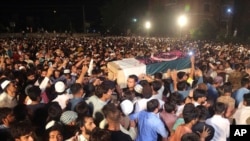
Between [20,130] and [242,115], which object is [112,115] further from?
[242,115]

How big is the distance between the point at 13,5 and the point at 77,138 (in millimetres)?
80705

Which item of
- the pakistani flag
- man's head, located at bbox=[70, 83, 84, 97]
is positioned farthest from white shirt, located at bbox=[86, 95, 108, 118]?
the pakistani flag

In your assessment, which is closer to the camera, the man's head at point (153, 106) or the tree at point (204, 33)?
the man's head at point (153, 106)

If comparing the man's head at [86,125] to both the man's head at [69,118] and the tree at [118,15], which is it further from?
the tree at [118,15]

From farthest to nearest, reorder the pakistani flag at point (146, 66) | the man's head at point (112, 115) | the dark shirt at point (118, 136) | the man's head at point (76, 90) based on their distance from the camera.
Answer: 1. the pakistani flag at point (146, 66)
2. the man's head at point (76, 90)
3. the man's head at point (112, 115)
4. the dark shirt at point (118, 136)

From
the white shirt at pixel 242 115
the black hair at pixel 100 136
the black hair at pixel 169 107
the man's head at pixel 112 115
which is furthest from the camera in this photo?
the white shirt at pixel 242 115

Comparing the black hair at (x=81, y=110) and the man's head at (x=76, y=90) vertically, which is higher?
the man's head at (x=76, y=90)

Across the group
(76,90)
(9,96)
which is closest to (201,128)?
(76,90)

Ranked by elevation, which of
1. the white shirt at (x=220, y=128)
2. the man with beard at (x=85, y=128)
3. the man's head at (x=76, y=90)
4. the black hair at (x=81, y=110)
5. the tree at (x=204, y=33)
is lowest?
the tree at (x=204, y=33)

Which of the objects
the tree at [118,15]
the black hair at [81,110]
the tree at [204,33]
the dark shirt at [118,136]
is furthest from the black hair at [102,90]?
the tree at [118,15]

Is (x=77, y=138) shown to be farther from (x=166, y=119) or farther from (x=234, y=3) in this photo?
(x=234, y=3)

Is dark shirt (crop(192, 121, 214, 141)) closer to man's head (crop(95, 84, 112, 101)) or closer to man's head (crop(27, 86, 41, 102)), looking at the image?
man's head (crop(95, 84, 112, 101))

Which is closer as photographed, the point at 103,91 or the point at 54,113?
the point at 54,113

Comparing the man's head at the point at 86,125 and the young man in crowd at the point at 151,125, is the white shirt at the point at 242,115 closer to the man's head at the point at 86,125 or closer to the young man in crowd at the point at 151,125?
the young man in crowd at the point at 151,125
